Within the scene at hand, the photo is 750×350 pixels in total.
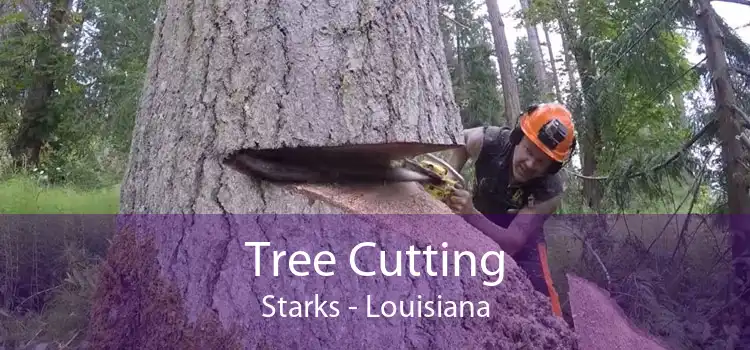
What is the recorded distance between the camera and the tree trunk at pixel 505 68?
8.59 meters

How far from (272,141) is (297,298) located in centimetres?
37

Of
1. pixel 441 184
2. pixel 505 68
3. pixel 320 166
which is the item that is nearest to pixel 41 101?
pixel 505 68

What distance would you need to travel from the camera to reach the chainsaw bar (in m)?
1.51

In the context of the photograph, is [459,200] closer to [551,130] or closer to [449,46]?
[551,130]

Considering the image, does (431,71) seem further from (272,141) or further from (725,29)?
(725,29)

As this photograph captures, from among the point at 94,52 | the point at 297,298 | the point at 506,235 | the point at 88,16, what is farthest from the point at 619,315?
the point at 88,16

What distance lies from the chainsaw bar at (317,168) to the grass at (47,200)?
3.51m

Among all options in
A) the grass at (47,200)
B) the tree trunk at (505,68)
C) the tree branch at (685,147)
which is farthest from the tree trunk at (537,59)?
the grass at (47,200)

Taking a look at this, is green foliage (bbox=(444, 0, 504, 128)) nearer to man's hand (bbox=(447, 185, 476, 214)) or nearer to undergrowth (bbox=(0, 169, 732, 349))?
undergrowth (bbox=(0, 169, 732, 349))

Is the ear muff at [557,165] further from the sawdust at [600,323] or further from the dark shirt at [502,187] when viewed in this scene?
the sawdust at [600,323]

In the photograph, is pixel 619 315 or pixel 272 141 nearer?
pixel 272 141

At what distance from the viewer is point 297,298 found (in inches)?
55.6

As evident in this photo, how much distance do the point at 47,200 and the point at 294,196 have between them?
432 centimetres

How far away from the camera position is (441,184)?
2.02 meters
